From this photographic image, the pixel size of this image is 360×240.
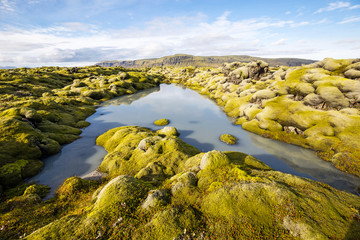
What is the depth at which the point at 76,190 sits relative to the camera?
17375mm

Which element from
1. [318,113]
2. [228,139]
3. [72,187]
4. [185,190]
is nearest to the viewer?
[185,190]

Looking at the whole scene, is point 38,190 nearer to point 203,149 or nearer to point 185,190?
point 185,190

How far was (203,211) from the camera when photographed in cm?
1109

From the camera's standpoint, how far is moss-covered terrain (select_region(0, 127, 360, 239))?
9336 millimetres

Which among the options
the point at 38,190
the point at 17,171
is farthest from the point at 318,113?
the point at 17,171

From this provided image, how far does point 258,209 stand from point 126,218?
9.28 meters

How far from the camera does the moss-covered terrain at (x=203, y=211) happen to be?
30.6 ft

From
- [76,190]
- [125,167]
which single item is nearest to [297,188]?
[125,167]

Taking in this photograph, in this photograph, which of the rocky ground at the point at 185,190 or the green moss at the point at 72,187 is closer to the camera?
the rocky ground at the point at 185,190

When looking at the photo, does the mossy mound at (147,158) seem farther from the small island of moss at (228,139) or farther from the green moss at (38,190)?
the small island of moss at (228,139)

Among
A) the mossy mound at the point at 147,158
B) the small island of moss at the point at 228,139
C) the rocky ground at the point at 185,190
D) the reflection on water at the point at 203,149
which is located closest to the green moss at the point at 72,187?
the rocky ground at the point at 185,190

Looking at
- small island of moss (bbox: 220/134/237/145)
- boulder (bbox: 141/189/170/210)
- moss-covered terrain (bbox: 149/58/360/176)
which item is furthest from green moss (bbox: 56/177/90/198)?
moss-covered terrain (bbox: 149/58/360/176)

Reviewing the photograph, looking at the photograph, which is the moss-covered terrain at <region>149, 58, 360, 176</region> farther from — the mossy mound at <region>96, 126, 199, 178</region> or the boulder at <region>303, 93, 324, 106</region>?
the mossy mound at <region>96, 126, 199, 178</region>

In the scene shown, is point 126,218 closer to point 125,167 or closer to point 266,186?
point 266,186
